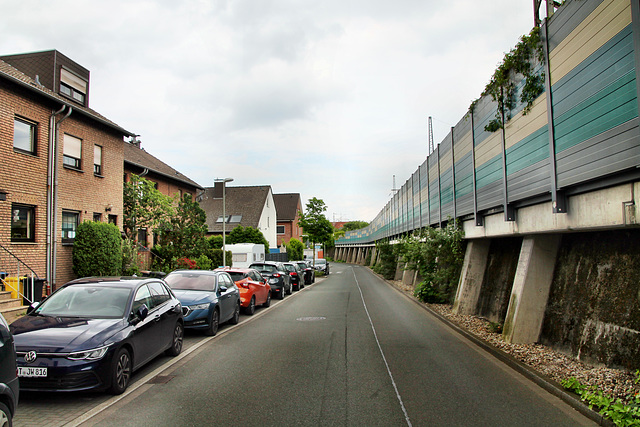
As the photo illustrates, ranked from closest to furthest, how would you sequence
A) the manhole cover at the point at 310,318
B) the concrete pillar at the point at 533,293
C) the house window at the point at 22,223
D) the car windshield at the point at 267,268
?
the concrete pillar at the point at 533,293 → the manhole cover at the point at 310,318 → the house window at the point at 22,223 → the car windshield at the point at 267,268

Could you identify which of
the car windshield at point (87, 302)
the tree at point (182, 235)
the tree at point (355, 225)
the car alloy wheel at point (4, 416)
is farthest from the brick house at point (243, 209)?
the tree at point (355, 225)

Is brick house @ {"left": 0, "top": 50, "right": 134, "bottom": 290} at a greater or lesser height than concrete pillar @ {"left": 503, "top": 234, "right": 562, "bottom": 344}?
greater

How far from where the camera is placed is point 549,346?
8.40 meters

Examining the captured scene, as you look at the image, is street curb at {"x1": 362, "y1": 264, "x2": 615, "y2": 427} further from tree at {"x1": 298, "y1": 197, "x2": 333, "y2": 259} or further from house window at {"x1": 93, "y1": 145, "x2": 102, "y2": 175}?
tree at {"x1": 298, "y1": 197, "x2": 333, "y2": 259}

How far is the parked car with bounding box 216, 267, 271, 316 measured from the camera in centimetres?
1492

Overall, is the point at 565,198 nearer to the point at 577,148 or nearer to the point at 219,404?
the point at 577,148

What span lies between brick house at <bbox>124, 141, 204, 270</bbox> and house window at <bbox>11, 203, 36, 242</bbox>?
547cm

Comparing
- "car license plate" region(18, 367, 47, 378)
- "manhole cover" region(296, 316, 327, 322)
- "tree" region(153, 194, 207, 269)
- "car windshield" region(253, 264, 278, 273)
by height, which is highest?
"tree" region(153, 194, 207, 269)

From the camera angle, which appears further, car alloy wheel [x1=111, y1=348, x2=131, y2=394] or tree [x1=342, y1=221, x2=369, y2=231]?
tree [x1=342, y1=221, x2=369, y2=231]

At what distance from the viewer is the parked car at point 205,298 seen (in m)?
10.5

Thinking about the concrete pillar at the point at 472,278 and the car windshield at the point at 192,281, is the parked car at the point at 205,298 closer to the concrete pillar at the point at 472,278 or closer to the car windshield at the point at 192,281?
the car windshield at the point at 192,281

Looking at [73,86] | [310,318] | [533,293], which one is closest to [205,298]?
[310,318]

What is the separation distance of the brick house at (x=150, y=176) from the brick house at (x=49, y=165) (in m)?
3.80

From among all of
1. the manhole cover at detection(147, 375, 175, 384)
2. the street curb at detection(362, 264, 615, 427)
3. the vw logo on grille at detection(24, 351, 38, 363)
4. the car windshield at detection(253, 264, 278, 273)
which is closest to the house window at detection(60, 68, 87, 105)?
the car windshield at detection(253, 264, 278, 273)
